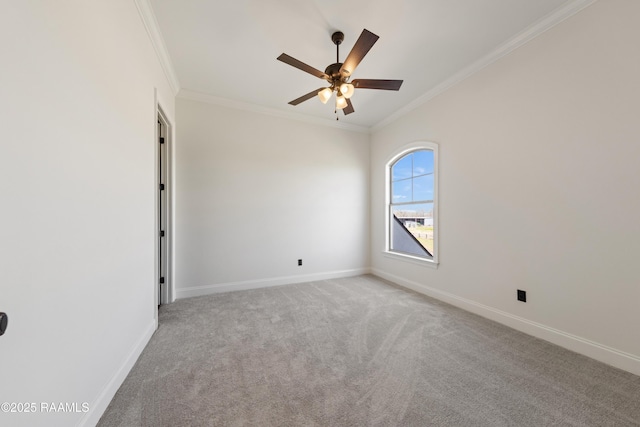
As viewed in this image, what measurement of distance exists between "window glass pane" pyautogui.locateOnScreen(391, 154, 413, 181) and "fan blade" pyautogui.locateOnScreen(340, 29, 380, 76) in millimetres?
2244

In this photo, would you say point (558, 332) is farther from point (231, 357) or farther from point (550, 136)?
point (231, 357)

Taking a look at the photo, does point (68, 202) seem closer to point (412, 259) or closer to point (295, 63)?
point (295, 63)

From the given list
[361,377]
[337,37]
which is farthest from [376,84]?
[361,377]

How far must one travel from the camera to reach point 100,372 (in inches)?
56.5

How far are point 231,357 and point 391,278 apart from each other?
300 cm

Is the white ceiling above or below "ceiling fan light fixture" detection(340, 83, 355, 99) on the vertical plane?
above

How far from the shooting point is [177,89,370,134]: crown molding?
3.47 meters

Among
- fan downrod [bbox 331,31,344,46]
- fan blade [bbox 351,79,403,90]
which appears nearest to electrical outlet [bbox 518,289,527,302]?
fan blade [bbox 351,79,403,90]

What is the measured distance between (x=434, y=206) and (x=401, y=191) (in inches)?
34.0

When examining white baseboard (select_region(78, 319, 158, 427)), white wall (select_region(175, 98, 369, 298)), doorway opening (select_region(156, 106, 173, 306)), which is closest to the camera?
white baseboard (select_region(78, 319, 158, 427))

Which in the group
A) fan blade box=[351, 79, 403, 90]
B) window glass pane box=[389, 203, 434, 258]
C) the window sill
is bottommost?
the window sill

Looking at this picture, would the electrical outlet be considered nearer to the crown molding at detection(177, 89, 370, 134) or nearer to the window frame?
the window frame

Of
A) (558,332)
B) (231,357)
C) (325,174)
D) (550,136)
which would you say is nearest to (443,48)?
(550,136)

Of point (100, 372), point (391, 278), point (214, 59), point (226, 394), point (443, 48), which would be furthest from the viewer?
point (391, 278)
